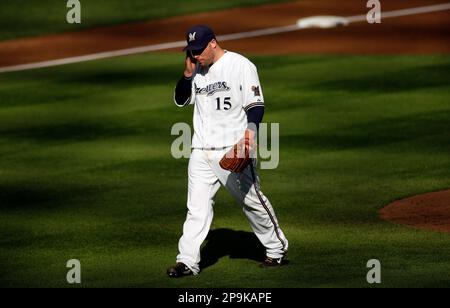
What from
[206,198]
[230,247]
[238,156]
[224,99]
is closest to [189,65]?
[224,99]

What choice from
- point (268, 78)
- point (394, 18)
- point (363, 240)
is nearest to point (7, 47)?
point (268, 78)

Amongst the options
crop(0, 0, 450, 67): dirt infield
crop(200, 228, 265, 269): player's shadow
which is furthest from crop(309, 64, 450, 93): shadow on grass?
crop(200, 228, 265, 269): player's shadow

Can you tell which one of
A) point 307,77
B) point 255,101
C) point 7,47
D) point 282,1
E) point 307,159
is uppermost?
point 282,1

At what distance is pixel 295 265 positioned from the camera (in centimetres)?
1068

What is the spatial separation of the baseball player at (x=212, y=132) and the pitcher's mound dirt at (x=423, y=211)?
2.20 m

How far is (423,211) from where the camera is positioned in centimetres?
Result: 1257

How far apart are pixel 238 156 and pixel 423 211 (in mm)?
3199

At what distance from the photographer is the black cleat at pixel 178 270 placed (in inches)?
405

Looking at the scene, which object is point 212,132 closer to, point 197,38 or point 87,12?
point 197,38

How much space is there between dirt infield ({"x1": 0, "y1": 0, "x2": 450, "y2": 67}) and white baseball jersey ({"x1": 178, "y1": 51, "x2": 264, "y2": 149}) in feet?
34.9

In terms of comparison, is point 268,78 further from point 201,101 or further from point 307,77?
point 201,101

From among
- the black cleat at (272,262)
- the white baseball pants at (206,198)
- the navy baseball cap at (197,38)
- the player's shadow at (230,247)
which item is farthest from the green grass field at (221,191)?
the navy baseball cap at (197,38)

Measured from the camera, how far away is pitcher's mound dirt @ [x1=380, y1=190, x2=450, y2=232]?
39.5 ft
